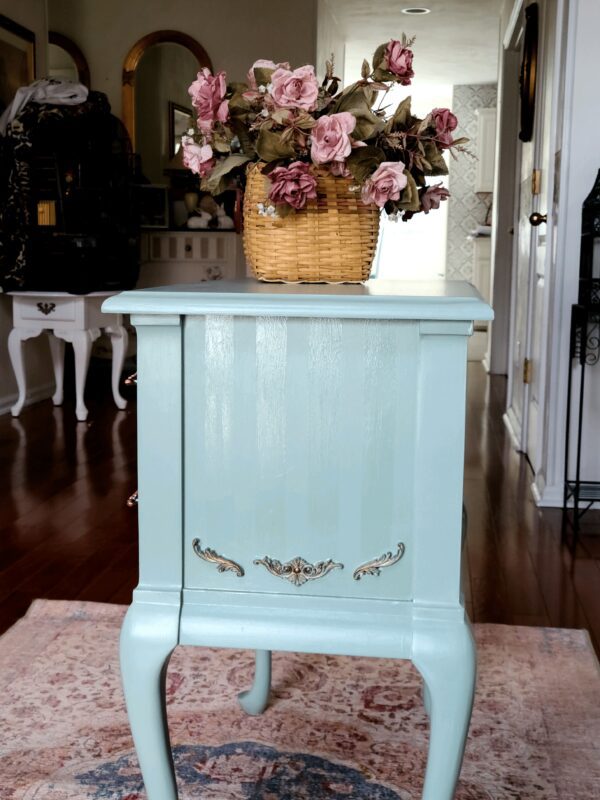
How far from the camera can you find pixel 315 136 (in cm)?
142

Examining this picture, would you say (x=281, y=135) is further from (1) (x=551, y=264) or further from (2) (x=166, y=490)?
(1) (x=551, y=264)

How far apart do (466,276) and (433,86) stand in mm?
2320

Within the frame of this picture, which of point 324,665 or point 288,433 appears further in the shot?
point 324,665

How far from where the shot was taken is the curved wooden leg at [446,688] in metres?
1.22

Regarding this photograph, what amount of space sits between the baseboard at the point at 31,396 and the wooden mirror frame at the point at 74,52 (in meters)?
2.50

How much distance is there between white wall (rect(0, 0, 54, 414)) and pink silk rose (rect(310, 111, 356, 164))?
13.5ft

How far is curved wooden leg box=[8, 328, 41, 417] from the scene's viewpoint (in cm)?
505

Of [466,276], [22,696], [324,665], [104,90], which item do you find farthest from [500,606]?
[466,276]

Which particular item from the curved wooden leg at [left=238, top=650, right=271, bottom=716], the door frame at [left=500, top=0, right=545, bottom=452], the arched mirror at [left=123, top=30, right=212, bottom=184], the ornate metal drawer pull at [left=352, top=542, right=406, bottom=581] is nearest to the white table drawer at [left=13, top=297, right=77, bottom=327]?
the arched mirror at [left=123, top=30, right=212, bottom=184]

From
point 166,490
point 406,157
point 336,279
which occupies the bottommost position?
point 166,490

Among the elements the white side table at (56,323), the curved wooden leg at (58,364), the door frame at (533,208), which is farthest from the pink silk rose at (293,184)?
the curved wooden leg at (58,364)

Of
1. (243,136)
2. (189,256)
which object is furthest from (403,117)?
(189,256)

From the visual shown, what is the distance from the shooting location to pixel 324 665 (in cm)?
218

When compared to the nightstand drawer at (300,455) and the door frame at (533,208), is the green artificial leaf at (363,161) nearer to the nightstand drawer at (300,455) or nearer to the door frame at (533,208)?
the nightstand drawer at (300,455)
